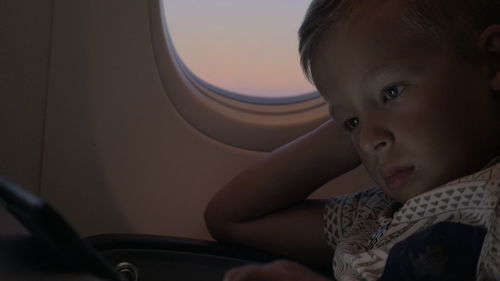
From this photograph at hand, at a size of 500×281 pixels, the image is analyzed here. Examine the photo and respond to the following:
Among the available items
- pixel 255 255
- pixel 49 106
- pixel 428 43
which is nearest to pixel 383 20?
pixel 428 43

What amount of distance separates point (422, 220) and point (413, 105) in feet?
0.54

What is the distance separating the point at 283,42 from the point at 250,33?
0.11 metres

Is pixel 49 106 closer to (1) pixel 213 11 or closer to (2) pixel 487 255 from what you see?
(1) pixel 213 11

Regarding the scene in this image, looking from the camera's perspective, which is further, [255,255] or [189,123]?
[189,123]

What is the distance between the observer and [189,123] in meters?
1.45

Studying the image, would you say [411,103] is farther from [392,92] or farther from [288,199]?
[288,199]

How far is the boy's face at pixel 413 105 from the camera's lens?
83 centimetres

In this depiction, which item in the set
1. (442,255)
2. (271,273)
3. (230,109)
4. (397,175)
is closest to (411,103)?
(397,175)

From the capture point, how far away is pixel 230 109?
4.91 feet

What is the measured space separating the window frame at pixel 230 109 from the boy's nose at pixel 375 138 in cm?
62

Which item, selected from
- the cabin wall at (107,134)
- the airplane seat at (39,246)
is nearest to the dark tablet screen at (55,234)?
the airplane seat at (39,246)

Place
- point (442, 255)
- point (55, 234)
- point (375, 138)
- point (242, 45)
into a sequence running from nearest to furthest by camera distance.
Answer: point (55, 234) < point (442, 255) < point (375, 138) < point (242, 45)

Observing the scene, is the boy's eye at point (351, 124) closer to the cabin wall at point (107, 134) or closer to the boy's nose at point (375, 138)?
the boy's nose at point (375, 138)

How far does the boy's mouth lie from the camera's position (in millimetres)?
859
